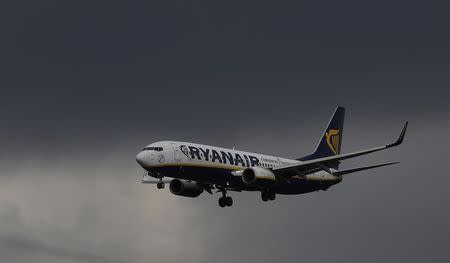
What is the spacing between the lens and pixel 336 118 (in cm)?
12850

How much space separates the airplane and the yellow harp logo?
12.3 metres

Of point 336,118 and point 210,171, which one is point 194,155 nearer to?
point 210,171

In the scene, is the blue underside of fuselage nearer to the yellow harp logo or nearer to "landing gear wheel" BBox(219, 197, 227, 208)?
"landing gear wheel" BBox(219, 197, 227, 208)

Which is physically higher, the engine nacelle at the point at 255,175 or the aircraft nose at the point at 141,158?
the aircraft nose at the point at 141,158

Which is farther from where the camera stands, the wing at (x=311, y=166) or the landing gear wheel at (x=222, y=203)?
the landing gear wheel at (x=222, y=203)

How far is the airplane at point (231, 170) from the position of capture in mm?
99375

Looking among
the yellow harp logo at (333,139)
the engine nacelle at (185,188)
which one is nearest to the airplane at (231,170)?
the engine nacelle at (185,188)

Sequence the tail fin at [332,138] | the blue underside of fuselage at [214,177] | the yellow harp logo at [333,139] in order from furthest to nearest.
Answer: the yellow harp logo at [333,139] → the tail fin at [332,138] → the blue underside of fuselage at [214,177]

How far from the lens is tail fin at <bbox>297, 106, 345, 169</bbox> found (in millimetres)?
123562

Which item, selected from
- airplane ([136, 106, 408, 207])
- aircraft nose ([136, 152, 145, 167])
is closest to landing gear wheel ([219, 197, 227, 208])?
airplane ([136, 106, 408, 207])

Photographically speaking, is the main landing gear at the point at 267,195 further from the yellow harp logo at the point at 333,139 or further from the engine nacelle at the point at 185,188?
the yellow harp logo at the point at 333,139

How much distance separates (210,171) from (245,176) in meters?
3.47

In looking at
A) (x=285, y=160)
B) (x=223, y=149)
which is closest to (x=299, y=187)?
(x=285, y=160)

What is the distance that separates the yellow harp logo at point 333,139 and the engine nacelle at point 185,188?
23.4 m
